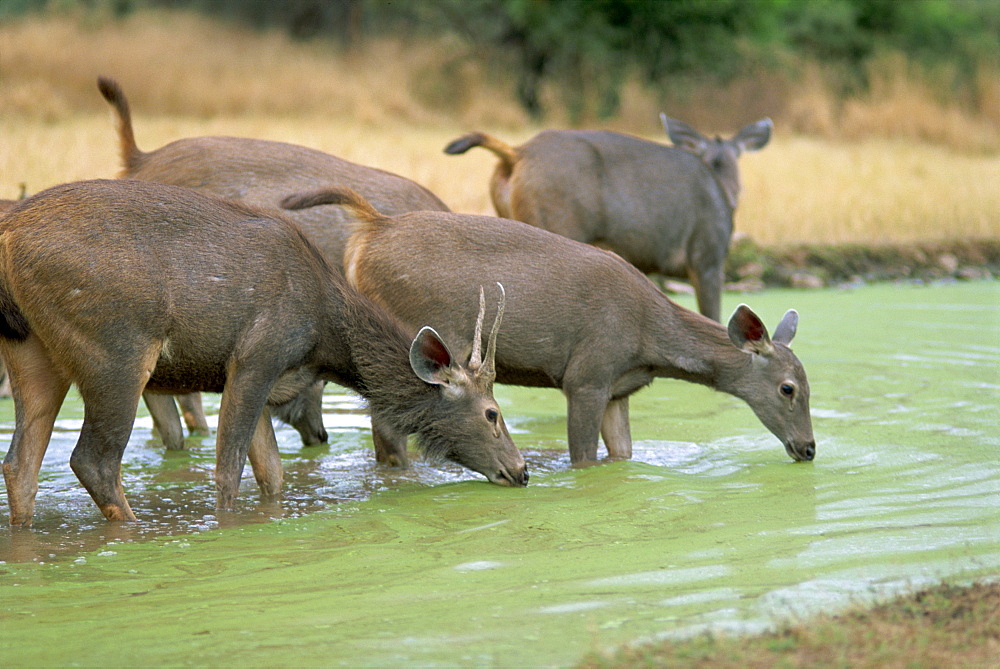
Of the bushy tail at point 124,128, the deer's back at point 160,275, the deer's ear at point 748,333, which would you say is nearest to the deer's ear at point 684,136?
the deer's ear at point 748,333

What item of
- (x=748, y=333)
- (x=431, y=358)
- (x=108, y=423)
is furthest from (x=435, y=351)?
(x=748, y=333)

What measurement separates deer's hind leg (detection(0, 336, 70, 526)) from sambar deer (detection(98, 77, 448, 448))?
1828mm

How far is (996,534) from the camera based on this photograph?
19.9 ft

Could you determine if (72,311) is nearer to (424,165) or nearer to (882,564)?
(882,564)

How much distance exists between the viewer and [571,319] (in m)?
7.90

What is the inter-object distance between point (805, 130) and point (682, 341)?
19469mm

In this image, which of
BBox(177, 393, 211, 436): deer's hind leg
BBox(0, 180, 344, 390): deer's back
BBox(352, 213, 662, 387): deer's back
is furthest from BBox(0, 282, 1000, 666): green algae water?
BBox(0, 180, 344, 390): deer's back

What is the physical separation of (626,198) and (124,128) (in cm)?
448

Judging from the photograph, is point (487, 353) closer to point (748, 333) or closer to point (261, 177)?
point (748, 333)

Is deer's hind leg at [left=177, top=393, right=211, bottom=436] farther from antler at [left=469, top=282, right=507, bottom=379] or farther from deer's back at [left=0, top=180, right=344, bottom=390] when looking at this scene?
antler at [left=469, top=282, right=507, bottom=379]

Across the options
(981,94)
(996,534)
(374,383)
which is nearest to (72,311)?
(374,383)

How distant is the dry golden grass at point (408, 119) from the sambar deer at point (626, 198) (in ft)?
15.0

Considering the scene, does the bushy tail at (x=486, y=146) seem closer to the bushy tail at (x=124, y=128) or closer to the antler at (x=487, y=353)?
the bushy tail at (x=124, y=128)

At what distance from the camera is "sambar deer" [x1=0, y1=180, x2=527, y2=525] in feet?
20.3
